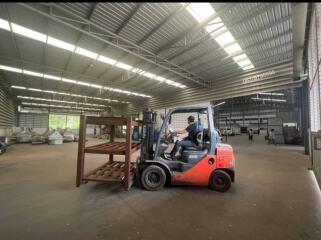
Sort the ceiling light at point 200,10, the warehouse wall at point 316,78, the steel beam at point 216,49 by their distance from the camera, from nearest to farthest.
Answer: the warehouse wall at point 316,78 < the ceiling light at point 200,10 < the steel beam at point 216,49

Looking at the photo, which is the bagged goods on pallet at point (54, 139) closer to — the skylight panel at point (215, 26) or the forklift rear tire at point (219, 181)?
the skylight panel at point (215, 26)

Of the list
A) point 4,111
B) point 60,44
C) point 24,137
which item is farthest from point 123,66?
point 24,137

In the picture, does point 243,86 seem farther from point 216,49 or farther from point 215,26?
point 215,26

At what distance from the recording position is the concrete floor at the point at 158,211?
2.72 m

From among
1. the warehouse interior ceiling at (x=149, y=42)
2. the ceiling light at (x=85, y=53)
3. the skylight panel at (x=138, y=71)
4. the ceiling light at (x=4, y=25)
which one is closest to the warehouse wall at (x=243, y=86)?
the warehouse interior ceiling at (x=149, y=42)

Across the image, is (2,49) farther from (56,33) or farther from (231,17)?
(231,17)

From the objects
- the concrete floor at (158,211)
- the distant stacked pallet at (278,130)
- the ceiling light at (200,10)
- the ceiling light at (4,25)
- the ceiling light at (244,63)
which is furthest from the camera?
the distant stacked pallet at (278,130)

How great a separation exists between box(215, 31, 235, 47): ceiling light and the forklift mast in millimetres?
4990

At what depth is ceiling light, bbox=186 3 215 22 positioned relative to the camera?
5.52m

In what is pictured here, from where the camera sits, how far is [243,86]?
11406 millimetres

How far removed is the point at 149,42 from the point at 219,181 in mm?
6306

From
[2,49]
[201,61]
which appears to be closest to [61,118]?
[2,49]

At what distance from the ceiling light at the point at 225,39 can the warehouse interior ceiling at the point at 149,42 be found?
69 millimetres

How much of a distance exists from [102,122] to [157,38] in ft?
15.6
